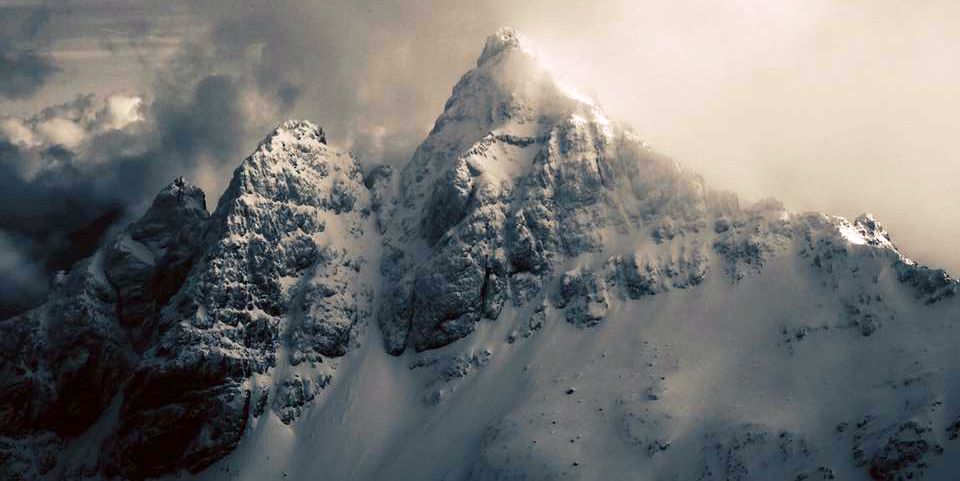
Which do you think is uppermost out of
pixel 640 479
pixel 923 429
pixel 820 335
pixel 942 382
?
pixel 820 335

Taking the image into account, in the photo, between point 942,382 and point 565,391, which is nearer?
point 942,382

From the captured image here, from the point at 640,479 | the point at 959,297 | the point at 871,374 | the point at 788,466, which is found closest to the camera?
the point at 788,466

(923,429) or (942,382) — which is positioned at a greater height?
(942,382)

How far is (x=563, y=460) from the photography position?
568 ft

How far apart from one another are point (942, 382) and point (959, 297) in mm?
37117

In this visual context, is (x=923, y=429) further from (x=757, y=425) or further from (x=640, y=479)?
(x=640, y=479)

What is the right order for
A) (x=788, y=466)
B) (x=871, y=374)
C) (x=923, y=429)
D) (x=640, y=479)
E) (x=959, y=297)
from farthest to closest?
1. (x=959, y=297)
2. (x=871, y=374)
3. (x=640, y=479)
4. (x=788, y=466)
5. (x=923, y=429)

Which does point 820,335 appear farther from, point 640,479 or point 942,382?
point 640,479

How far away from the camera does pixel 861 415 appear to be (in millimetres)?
163625

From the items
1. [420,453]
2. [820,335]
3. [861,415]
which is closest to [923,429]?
[861,415]

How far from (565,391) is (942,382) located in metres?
76.6

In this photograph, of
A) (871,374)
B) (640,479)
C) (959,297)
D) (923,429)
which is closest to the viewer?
(923,429)

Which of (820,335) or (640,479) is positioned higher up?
(820,335)

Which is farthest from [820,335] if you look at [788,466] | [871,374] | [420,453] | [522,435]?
[420,453]
